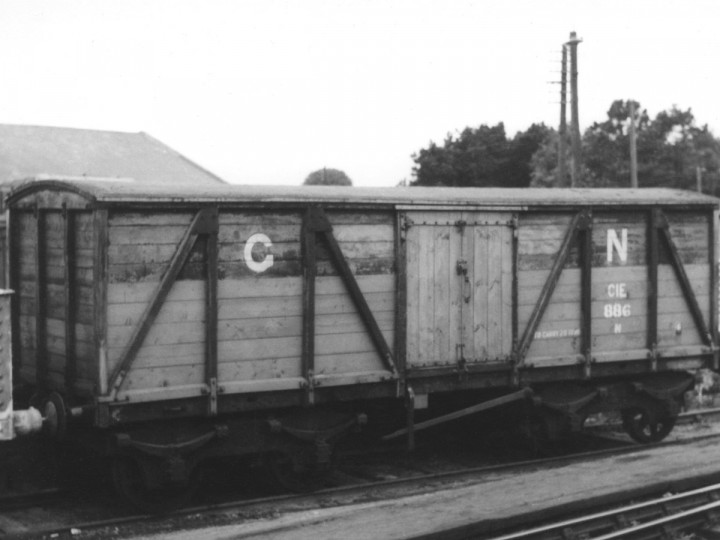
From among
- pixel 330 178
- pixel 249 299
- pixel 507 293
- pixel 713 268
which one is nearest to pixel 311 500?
pixel 249 299

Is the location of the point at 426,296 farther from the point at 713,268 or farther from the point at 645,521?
the point at 713,268

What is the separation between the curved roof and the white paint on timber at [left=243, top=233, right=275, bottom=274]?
361 mm

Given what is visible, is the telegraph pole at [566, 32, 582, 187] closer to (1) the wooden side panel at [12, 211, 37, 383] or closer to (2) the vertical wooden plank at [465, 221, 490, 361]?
(2) the vertical wooden plank at [465, 221, 490, 361]

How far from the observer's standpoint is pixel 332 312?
1056 centimetres

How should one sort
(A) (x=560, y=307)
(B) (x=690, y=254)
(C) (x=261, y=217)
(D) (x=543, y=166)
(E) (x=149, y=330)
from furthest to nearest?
(D) (x=543, y=166) → (B) (x=690, y=254) → (A) (x=560, y=307) → (C) (x=261, y=217) → (E) (x=149, y=330)

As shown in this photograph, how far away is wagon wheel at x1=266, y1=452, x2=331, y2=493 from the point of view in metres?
10.5

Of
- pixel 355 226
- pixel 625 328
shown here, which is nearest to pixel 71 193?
pixel 355 226

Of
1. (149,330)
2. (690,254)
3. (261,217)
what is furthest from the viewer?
(690,254)

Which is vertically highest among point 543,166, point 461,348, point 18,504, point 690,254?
point 543,166

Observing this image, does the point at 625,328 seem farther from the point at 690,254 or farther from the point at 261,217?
the point at 261,217

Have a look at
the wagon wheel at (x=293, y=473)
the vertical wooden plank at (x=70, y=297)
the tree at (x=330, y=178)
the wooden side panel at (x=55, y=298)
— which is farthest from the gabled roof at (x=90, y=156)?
the vertical wooden plank at (x=70, y=297)

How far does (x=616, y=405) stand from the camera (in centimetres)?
1274

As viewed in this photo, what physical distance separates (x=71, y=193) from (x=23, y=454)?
3113 mm

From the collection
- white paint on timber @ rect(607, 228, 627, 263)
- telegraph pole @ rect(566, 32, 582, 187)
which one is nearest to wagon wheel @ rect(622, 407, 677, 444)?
white paint on timber @ rect(607, 228, 627, 263)
